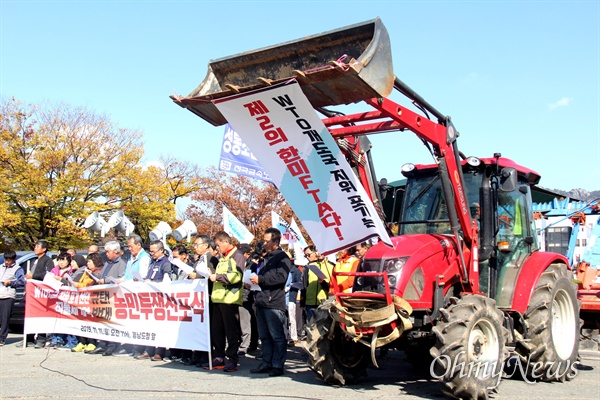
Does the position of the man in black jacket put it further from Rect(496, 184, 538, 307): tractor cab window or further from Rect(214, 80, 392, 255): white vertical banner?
Rect(496, 184, 538, 307): tractor cab window

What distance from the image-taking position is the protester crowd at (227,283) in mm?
7686

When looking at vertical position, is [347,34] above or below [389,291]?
above

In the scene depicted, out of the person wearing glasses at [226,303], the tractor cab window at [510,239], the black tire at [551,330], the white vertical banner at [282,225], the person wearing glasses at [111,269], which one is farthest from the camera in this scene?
the white vertical banner at [282,225]

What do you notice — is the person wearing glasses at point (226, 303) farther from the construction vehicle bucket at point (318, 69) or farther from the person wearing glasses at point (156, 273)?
the construction vehicle bucket at point (318, 69)

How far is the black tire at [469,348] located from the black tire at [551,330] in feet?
2.87

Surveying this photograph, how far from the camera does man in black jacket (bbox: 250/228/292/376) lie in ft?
24.8

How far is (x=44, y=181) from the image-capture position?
2373cm

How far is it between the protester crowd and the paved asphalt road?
1.42 ft

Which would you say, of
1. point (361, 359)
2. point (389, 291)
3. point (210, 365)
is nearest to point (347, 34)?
point (389, 291)

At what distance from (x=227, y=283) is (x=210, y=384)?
1458 mm

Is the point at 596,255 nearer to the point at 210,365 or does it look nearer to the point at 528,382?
the point at 528,382

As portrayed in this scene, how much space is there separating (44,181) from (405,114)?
821 inches

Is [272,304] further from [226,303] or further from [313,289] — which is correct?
[313,289]

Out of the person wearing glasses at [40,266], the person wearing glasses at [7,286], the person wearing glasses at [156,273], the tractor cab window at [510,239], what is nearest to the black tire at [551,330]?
the tractor cab window at [510,239]
